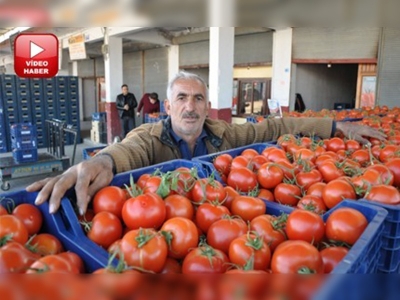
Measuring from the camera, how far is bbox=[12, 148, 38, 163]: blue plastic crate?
Answer: 6293 mm

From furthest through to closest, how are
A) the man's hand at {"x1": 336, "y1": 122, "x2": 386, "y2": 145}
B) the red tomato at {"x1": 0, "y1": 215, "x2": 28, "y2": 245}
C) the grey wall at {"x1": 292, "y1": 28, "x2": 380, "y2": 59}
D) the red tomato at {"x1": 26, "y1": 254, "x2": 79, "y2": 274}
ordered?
the grey wall at {"x1": 292, "y1": 28, "x2": 380, "y2": 59}
the man's hand at {"x1": 336, "y1": 122, "x2": 386, "y2": 145}
the red tomato at {"x1": 0, "y1": 215, "x2": 28, "y2": 245}
the red tomato at {"x1": 26, "y1": 254, "x2": 79, "y2": 274}

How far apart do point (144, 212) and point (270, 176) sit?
0.72 metres

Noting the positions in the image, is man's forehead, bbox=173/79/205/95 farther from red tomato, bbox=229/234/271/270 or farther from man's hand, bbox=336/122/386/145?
red tomato, bbox=229/234/271/270

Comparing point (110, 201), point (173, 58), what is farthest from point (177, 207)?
point (173, 58)

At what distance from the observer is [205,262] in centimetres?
95

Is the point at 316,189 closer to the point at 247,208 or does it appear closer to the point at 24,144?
the point at 247,208

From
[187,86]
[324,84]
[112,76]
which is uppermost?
[112,76]

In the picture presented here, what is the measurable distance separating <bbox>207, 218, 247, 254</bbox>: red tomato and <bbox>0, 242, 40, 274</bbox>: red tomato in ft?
1.66

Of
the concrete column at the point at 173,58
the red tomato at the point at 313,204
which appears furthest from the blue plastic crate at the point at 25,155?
the concrete column at the point at 173,58

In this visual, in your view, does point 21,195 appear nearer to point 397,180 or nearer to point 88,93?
point 397,180

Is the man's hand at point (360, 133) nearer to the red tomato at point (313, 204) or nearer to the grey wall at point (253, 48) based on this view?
the red tomato at point (313, 204)


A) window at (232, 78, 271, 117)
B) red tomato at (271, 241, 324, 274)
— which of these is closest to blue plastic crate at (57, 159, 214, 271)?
red tomato at (271, 241, 324, 274)

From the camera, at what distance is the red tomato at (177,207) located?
1.20 metres

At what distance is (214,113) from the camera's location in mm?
7859
